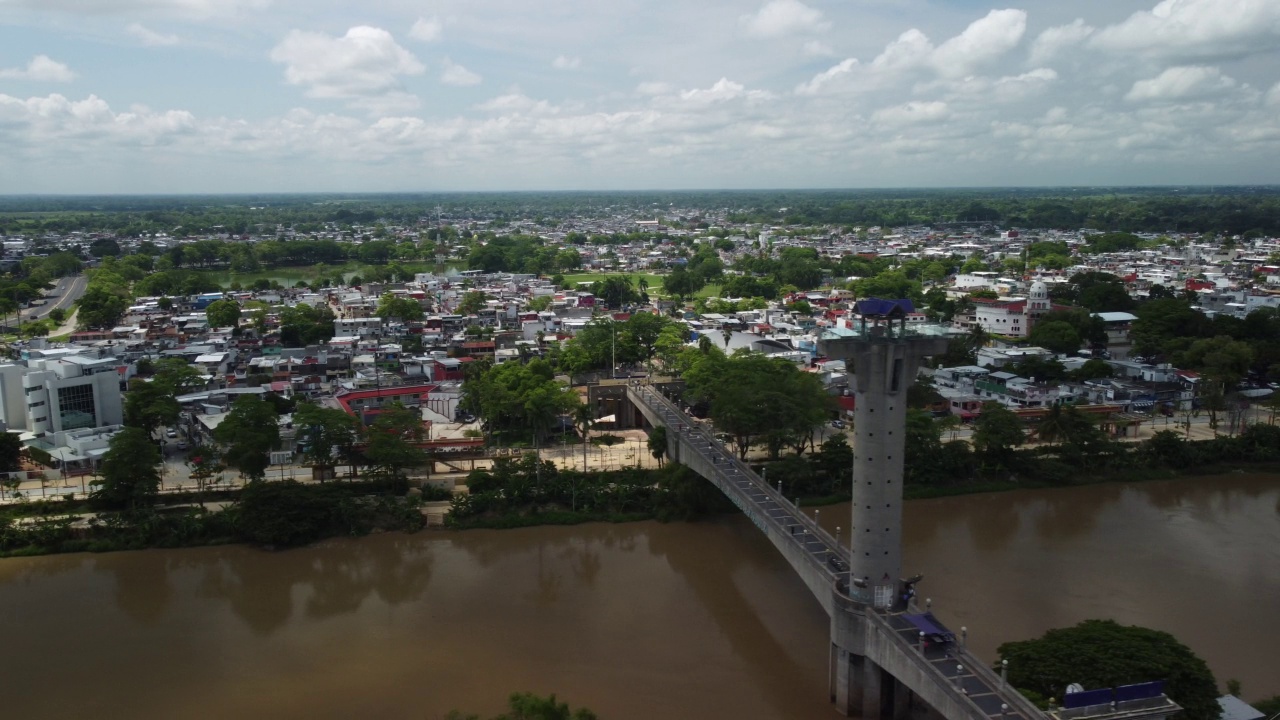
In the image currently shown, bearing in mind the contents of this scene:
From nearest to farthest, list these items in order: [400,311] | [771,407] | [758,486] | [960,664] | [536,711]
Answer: [536,711] → [960,664] → [758,486] → [771,407] → [400,311]

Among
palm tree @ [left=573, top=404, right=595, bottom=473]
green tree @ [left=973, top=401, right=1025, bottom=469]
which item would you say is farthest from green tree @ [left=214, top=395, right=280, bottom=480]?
green tree @ [left=973, top=401, right=1025, bottom=469]

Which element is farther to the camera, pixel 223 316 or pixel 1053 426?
pixel 223 316

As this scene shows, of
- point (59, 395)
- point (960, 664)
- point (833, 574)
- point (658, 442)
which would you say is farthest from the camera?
point (59, 395)

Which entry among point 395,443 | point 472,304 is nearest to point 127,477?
point 395,443

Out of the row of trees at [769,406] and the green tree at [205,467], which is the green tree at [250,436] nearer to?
the green tree at [205,467]

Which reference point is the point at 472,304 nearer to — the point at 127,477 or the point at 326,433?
the point at 326,433

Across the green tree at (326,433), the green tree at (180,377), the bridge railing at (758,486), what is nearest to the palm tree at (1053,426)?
the bridge railing at (758,486)
